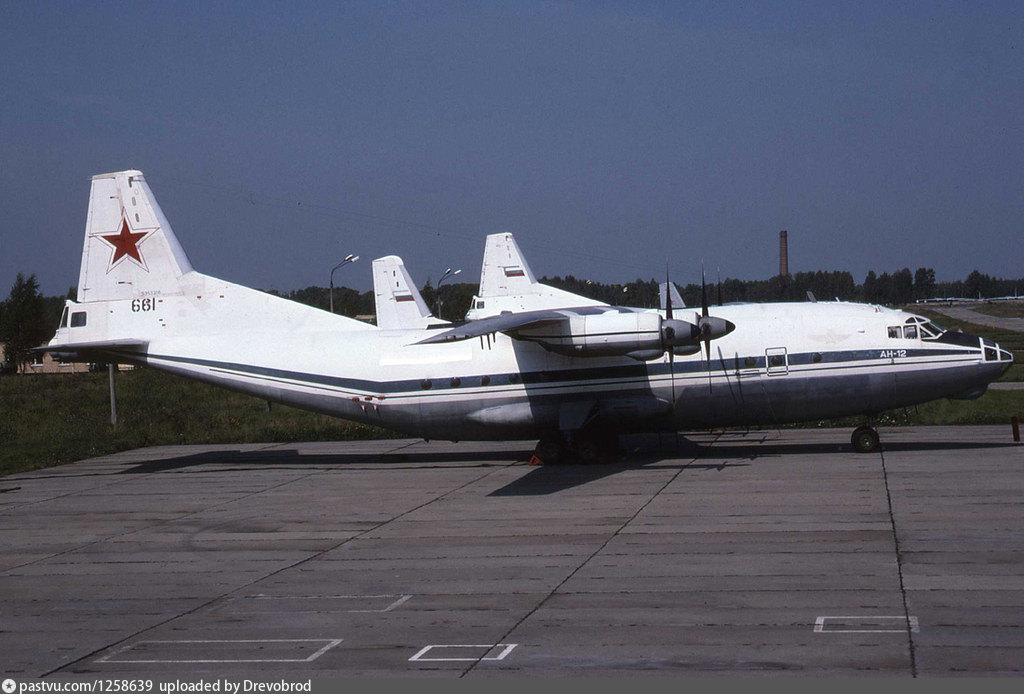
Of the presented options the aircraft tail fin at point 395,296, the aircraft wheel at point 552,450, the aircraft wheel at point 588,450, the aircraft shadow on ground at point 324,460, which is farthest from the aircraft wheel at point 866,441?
the aircraft tail fin at point 395,296

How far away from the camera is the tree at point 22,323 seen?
100750 millimetres

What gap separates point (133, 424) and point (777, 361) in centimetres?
2934

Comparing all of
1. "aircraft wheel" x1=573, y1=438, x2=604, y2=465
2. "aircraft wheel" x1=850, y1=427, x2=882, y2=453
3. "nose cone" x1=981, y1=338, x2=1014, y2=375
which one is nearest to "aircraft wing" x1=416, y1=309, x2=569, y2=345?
"aircraft wheel" x1=573, y1=438, x2=604, y2=465

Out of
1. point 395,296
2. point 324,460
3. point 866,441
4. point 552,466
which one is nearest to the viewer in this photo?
point 866,441

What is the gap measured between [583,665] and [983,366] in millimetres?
18960

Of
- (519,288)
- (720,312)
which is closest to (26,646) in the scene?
(720,312)

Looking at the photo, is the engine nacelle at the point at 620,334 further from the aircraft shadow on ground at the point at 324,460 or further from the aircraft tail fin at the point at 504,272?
the aircraft tail fin at the point at 504,272

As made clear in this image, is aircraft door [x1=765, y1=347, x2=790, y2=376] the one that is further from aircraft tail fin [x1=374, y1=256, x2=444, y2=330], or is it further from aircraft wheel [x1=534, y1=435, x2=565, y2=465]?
aircraft tail fin [x1=374, y1=256, x2=444, y2=330]

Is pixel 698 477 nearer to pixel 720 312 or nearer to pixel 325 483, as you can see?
pixel 720 312

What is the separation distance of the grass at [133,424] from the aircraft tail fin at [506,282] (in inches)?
388

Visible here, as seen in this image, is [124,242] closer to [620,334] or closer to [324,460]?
[324,460]

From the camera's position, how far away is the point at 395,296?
2158 inches

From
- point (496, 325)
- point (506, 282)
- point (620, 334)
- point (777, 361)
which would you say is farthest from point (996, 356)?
point (506, 282)

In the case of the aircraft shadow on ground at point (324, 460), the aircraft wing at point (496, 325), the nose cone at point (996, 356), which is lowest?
the aircraft shadow on ground at point (324, 460)
